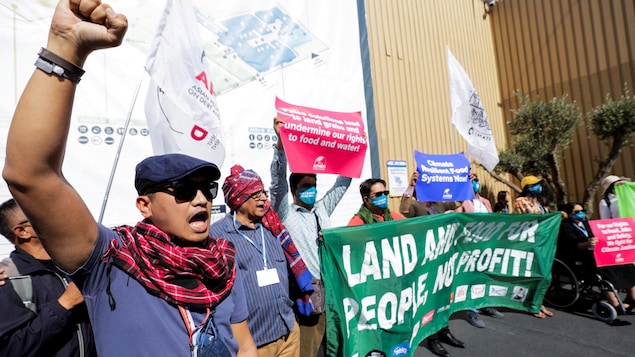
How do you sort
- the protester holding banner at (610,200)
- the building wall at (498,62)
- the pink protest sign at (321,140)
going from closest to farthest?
1. the pink protest sign at (321,140)
2. the protester holding banner at (610,200)
3. the building wall at (498,62)

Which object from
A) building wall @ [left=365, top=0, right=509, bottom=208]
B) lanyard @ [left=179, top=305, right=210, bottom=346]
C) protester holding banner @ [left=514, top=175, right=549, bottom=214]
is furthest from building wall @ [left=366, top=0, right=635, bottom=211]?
lanyard @ [left=179, top=305, right=210, bottom=346]

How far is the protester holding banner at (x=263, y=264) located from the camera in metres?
1.98

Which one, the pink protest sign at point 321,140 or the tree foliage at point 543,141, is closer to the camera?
the pink protest sign at point 321,140

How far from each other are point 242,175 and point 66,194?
144 cm

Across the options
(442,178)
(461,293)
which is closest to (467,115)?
(442,178)

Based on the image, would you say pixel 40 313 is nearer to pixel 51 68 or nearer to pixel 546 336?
pixel 51 68

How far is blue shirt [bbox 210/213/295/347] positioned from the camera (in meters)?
1.96

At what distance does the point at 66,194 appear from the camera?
Result: 88 cm

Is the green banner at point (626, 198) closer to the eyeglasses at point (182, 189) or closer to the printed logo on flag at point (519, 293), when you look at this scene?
the printed logo on flag at point (519, 293)

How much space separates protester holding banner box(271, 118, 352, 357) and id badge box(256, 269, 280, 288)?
17.6 inches

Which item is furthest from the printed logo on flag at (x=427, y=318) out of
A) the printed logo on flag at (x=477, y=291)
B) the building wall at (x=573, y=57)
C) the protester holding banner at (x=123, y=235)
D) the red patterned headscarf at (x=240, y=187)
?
the building wall at (x=573, y=57)

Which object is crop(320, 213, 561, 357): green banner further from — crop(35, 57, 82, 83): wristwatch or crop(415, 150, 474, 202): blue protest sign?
crop(35, 57, 82, 83): wristwatch

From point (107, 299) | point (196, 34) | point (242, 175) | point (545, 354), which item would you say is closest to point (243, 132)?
point (196, 34)

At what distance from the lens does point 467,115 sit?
482cm
